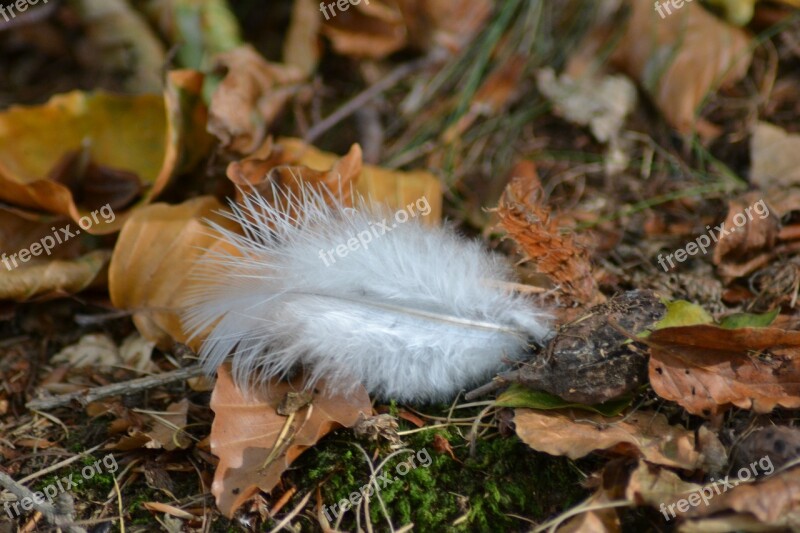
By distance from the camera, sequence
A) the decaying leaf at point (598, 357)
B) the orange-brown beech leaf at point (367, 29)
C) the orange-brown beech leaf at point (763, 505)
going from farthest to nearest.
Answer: the orange-brown beech leaf at point (367, 29)
the decaying leaf at point (598, 357)
the orange-brown beech leaf at point (763, 505)

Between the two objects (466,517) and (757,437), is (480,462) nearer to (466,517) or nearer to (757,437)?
(466,517)

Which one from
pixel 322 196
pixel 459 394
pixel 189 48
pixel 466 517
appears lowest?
pixel 466 517

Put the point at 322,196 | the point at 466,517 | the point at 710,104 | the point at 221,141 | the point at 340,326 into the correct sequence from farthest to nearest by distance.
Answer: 1. the point at 710,104
2. the point at 221,141
3. the point at 322,196
4. the point at 340,326
5. the point at 466,517

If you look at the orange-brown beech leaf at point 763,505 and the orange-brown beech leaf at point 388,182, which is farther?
the orange-brown beech leaf at point 388,182

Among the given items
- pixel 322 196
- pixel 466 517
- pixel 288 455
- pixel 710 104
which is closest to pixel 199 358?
pixel 288 455

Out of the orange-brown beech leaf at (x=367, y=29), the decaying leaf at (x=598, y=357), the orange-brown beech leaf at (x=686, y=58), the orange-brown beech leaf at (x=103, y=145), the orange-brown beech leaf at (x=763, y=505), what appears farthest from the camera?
the orange-brown beech leaf at (x=367, y=29)

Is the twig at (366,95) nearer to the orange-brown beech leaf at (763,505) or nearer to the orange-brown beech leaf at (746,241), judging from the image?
the orange-brown beech leaf at (746,241)

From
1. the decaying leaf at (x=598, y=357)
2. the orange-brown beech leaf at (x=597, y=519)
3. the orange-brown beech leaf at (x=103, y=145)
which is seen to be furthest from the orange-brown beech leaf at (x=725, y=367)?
the orange-brown beech leaf at (x=103, y=145)

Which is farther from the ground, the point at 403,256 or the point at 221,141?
the point at 221,141
